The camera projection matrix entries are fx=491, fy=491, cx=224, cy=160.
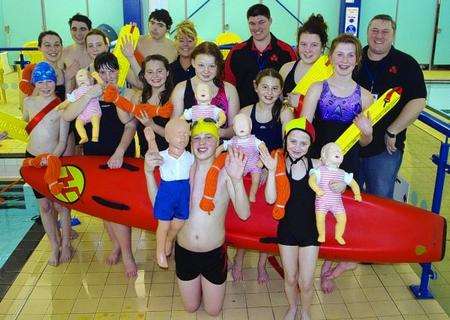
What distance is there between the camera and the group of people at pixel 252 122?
2934 mm

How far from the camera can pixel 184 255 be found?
3248 millimetres

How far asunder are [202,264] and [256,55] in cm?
173

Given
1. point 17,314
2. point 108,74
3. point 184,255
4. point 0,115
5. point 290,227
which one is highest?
point 108,74

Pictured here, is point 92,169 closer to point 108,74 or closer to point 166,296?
point 108,74

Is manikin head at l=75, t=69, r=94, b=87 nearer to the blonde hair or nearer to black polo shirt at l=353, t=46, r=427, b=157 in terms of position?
the blonde hair

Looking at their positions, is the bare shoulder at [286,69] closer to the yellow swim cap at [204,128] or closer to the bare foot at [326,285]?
the yellow swim cap at [204,128]

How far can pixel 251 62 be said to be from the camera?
3934 mm

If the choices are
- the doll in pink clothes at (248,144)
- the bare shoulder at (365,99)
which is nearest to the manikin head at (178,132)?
the doll in pink clothes at (248,144)

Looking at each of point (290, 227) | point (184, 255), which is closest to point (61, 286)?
point (184, 255)

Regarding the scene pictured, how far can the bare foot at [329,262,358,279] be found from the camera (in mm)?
3619

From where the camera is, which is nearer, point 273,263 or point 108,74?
point 108,74

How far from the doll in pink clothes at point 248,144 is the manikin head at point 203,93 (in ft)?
1.04

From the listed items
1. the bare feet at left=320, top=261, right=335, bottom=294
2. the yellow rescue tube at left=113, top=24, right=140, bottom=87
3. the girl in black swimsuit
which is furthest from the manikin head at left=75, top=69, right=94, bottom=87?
the bare feet at left=320, top=261, right=335, bottom=294

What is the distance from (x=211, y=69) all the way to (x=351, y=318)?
1.92m
